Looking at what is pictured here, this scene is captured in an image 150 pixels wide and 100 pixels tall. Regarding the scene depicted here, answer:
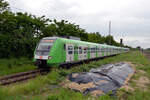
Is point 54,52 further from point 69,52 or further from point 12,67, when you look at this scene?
point 12,67

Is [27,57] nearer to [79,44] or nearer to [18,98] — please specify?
[79,44]

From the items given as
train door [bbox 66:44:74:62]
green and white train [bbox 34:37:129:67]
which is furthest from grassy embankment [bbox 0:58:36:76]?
train door [bbox 66:44:74:62]

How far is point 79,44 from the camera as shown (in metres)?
15.5

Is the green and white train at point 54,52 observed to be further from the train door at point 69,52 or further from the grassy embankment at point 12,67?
the grassy embankment at point 12,67

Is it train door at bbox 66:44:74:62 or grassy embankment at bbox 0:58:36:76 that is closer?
grassy embankment at bbox 0:58:36:76

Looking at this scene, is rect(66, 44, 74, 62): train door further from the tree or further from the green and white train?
the tree

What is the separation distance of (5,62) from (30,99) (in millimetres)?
9924

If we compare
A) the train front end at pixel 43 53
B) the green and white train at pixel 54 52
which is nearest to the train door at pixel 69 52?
the green and white train at pixel 54 52

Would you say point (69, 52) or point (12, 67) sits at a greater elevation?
point (69, 52)

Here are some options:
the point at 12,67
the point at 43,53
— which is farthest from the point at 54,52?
the point at 12,67

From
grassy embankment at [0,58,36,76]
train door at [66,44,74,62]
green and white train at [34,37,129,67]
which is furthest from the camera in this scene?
train door at [66,44,74,62]

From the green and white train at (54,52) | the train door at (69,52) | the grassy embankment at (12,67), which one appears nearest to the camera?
the green and white train at (54,52)

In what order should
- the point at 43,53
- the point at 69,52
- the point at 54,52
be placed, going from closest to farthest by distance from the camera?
1. the point at 54,52
2. the point at 43,53
3. the point at 69,52

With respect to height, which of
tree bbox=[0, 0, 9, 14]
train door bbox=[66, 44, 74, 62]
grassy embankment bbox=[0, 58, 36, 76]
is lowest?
grassy embankment bbox=[0, 58, 36, 76]
